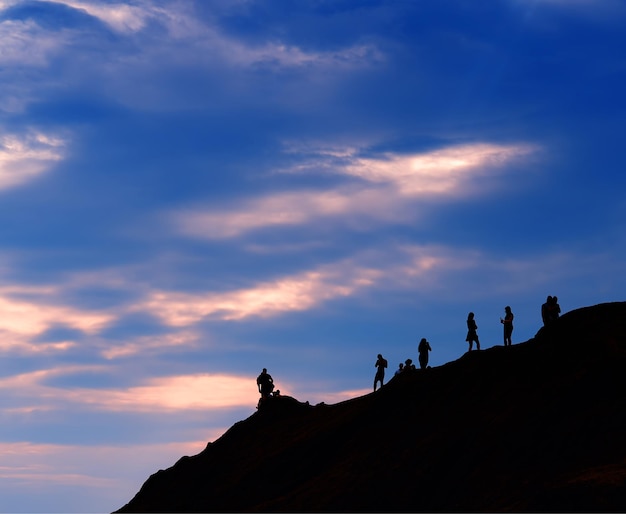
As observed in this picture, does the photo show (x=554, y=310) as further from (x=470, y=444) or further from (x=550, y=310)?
(x=470, y=444)

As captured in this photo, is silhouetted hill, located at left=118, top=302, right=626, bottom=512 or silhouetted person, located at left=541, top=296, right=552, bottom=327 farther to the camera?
silhouetted person, located at left=541, top=296, right=552, bottom=327

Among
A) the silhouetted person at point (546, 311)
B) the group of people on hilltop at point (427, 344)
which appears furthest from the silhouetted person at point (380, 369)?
the silhouetted person at point (546, 311)

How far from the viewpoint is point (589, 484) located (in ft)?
95.9

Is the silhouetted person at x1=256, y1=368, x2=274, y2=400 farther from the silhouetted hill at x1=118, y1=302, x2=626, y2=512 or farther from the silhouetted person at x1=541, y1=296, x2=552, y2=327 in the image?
the silhouetted person at x1=541, y1=296, x2=552, y2=327

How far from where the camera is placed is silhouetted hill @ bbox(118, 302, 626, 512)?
32375mm

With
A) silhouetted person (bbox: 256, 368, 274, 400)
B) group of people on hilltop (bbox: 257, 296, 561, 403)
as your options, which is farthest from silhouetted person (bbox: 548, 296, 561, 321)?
silhouetted person (bbox: 256, 368, 274, 400)

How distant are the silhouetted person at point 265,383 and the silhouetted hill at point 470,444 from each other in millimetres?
5108

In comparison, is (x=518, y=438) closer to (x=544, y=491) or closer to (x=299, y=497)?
(x=544, y=491)

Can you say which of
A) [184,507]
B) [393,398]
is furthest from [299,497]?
Answer: [184,507]

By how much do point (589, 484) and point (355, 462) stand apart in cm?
1226

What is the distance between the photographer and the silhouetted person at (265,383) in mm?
52625

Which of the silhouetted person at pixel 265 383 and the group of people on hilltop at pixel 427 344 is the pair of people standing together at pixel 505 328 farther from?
the silhouetted person at pixel 265 383

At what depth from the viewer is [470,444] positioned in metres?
36.0

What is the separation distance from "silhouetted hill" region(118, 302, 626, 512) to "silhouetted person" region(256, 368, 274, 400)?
5108mm
